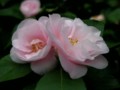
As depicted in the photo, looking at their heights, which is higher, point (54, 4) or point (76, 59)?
point (76, 59)

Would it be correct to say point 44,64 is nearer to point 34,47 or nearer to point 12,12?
point 34,47

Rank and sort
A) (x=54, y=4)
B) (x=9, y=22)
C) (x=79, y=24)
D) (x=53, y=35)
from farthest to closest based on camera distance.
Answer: (x=54, y=4)
(x=9, y=22)
(x=79, y=24)
(x=53, y=35)

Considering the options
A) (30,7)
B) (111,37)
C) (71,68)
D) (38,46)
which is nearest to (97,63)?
(71,68)

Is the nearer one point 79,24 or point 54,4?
point 79,24

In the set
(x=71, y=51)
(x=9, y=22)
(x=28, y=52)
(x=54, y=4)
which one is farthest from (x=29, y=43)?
(x=54, y=4)

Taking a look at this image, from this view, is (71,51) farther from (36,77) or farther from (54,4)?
(54,4)

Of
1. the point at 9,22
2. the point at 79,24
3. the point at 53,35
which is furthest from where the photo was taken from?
the point at 9,22

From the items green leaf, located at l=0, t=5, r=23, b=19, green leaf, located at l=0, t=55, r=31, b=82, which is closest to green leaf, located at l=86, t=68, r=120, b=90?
green leaf, located at l=0, t=55, r=31, b=82
